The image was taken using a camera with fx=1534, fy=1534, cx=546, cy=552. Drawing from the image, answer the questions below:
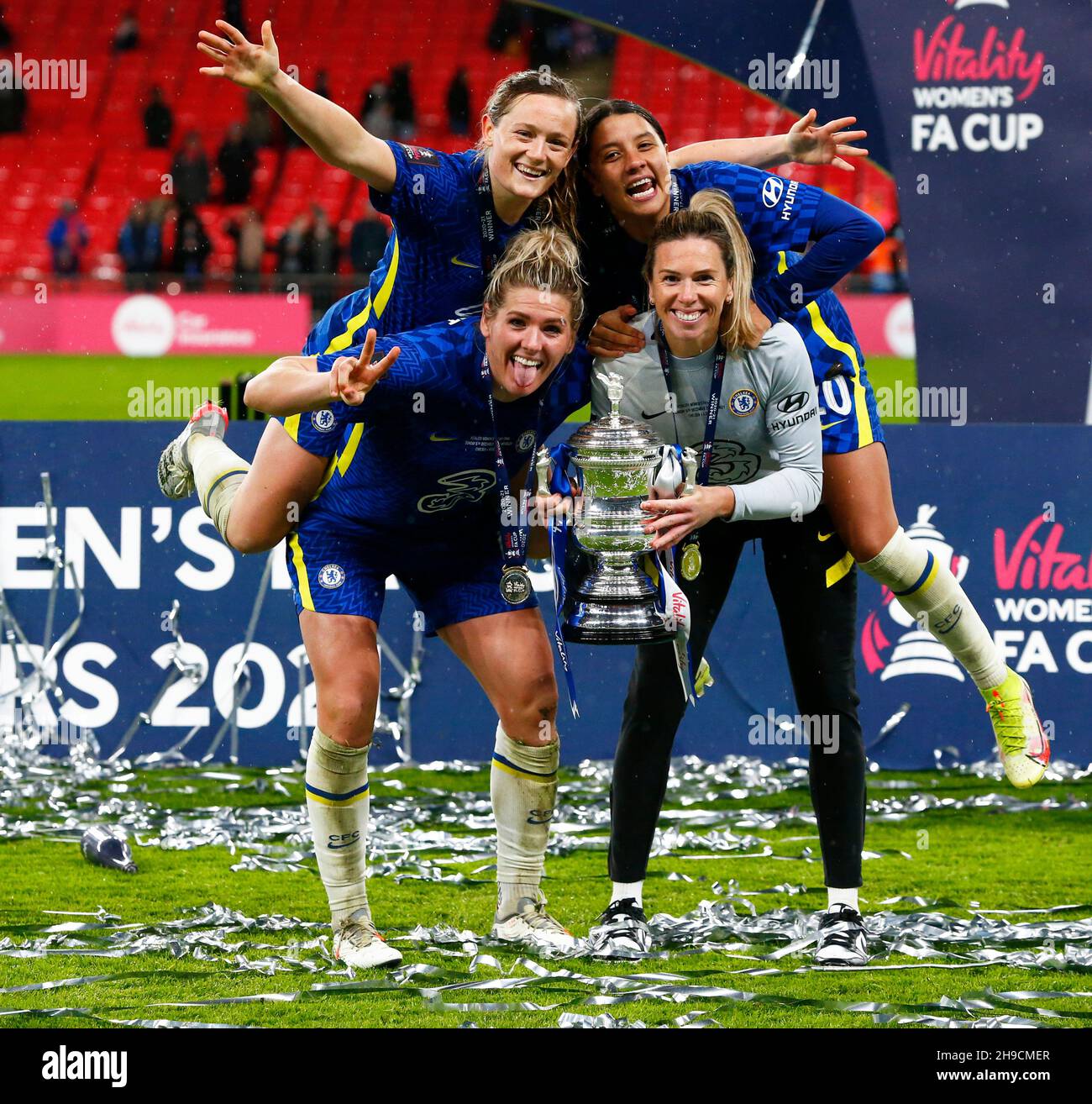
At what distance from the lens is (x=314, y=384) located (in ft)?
10.7

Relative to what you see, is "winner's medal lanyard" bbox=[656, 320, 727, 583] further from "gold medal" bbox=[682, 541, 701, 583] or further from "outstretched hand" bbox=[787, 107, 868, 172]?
"outstretched hand" bbox=[787, 107, 868, 172]

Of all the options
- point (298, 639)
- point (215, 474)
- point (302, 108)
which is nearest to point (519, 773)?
point (215, 474)

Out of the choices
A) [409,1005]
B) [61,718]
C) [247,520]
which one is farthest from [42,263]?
[409,1005]

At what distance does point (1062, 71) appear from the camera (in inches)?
315

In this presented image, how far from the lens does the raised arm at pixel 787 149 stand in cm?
411

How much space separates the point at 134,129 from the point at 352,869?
47.5 feet

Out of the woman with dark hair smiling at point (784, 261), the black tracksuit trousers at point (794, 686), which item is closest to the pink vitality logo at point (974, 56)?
the woman with dark hair smiling at point (784, 261)

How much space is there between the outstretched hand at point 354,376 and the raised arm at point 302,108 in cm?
52

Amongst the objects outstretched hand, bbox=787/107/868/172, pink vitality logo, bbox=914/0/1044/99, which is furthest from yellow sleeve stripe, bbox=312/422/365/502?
pink vitality logo, bbox=914/0/1044/99

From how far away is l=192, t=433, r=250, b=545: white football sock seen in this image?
430 centimetres

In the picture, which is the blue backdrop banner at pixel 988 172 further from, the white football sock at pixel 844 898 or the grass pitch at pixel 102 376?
the grass pitch at pixel 102 376

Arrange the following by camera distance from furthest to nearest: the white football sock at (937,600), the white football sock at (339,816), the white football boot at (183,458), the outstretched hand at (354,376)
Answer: the white football boot at (183,458), the white football sock at (937,600), the white football sock at (339,816), the outstretched hand at (354,376)

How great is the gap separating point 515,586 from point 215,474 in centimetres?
114

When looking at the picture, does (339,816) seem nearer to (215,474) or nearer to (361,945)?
(361,945)
